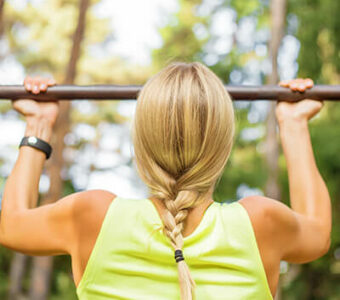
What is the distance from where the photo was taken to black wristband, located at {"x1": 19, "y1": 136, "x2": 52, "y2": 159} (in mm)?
1404

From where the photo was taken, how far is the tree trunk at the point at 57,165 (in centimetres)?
801

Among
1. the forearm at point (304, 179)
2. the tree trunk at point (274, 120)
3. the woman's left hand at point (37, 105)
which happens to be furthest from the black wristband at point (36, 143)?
the tree trunk at point (274, 120)

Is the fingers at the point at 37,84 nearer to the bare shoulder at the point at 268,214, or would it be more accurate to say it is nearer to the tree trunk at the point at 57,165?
the bare shoulder at the point at 268,214

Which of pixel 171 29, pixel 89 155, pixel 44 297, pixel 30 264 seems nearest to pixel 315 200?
pixel 44 297

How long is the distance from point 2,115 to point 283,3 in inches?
406

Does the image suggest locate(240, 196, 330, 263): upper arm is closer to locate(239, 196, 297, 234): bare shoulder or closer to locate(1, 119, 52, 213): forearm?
locate(239, 196, 297, 234): bare shoulder

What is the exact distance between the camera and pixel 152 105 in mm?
1109

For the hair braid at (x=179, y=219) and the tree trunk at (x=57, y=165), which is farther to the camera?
the tree trunk at (x=57, y=165)

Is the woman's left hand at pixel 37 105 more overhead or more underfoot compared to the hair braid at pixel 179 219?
more overhead

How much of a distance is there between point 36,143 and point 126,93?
0.44m

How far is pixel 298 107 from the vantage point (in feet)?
5.34

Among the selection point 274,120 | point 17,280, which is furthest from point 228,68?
point 17,280

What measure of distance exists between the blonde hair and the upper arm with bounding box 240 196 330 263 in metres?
0.13

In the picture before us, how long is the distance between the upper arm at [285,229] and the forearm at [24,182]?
1.81ft
